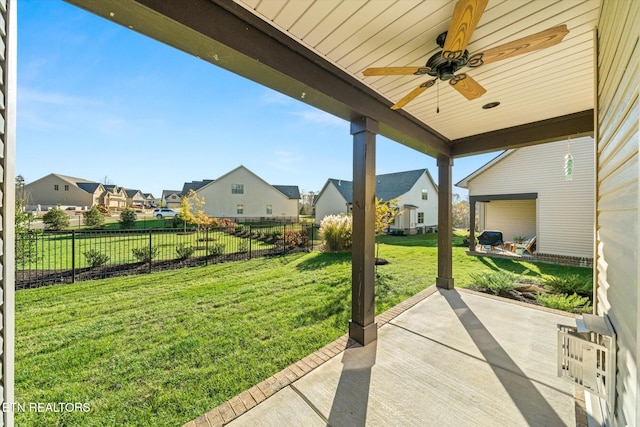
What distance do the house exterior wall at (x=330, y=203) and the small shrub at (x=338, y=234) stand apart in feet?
36.6

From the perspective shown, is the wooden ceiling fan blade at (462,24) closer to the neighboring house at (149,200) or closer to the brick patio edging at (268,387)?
the brick patio edging at (268,387)

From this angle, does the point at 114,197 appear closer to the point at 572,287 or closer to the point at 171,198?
the point at 171,198

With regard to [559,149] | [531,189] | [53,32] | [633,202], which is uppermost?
[53,32]

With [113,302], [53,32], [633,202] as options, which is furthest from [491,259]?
[53,32]

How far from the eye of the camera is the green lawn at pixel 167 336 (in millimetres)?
2096

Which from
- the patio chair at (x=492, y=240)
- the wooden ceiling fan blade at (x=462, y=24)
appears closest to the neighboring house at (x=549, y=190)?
the patio chair at (x=492, y=240)

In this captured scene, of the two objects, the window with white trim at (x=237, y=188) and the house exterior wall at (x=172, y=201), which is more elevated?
the window with white trim at (x=237, y=188)

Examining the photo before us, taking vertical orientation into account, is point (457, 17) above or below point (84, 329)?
above

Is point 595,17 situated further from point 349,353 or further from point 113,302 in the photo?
point 113,302

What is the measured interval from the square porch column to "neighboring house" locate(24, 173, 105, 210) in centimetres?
3694

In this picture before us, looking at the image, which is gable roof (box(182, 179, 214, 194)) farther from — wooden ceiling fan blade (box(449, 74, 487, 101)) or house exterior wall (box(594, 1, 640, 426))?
house exterior wall (box(594, 1, 640, 426))

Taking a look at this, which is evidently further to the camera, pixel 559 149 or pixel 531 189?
pixel 531 189

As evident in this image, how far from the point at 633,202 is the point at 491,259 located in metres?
9.09

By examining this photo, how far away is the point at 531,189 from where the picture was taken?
952 centimetres
